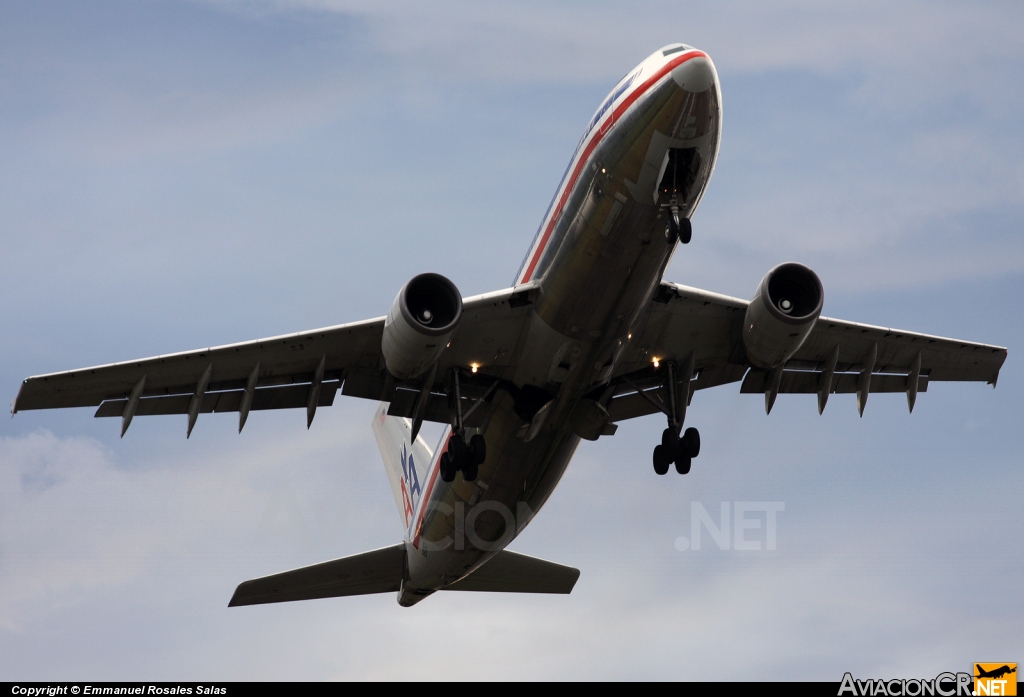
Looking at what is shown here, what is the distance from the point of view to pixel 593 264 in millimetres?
20656

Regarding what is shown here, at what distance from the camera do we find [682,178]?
19.7 meters

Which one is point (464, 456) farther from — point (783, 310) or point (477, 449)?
point (783, 310)

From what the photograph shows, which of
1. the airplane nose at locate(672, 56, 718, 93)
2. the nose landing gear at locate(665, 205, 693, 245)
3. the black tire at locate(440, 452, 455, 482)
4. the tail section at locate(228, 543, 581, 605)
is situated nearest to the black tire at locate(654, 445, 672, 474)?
the black tire at locate(440, 452, 455, 482)

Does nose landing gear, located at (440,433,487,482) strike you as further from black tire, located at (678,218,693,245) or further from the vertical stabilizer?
black tire, located at (678,218,693,245)

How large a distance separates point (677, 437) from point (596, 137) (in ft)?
23.6

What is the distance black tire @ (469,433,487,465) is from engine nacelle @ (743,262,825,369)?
18.1 feet

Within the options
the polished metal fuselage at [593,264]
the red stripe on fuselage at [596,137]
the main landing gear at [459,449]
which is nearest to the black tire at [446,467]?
the main landing gear at [459,449]

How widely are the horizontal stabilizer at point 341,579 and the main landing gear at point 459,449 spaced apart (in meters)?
6.65

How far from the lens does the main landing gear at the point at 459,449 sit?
77.2 feet

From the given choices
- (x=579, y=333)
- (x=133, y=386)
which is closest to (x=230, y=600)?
(x=133, y=386)

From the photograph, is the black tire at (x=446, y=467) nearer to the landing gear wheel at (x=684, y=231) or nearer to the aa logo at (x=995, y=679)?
the landing gear wheel at (x=684, y=231)

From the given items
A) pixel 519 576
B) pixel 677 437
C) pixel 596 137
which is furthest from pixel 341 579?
pixel 596 137

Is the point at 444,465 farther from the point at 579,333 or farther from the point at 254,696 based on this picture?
the point at 254,696

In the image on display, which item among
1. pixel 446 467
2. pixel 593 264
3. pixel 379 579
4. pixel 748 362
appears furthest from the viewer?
pixel 379 579
